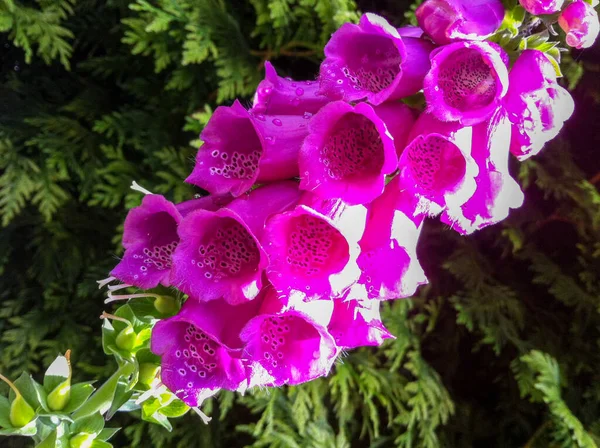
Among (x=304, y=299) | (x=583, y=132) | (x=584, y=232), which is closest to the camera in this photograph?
(x=304, y=299)

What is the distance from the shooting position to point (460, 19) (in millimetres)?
389

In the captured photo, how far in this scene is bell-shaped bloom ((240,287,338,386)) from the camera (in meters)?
0.39

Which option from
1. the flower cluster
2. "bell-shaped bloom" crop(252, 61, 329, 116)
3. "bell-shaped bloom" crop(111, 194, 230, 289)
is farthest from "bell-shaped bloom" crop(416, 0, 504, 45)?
"bell-shaped bloom" crop(111, 194, 230, 289)

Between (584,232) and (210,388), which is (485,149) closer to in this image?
(210,388)

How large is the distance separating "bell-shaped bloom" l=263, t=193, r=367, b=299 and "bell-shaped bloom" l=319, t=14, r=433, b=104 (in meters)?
0.08

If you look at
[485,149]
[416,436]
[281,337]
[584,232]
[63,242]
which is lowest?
[416,436]

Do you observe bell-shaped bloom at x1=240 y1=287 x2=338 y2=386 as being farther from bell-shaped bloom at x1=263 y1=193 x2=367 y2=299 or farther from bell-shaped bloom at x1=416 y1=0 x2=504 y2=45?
bell-shaped bloom at x1=416 y1=0 x2=504 y2=45

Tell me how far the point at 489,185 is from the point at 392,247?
0.29 feet

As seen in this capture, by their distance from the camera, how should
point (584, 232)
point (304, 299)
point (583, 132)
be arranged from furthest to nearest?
1. point (583, 132)
2. point (584, 232)
3. point (304, 299)

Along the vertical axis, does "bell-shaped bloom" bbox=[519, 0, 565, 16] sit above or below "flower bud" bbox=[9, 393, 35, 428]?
above

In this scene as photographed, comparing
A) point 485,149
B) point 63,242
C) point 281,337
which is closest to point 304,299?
point 281,337

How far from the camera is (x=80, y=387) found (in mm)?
445

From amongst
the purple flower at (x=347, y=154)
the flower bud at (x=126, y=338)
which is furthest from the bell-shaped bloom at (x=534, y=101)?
the flower bud at (x=126, y=338)

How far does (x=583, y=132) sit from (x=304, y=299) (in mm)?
976
